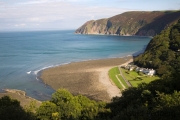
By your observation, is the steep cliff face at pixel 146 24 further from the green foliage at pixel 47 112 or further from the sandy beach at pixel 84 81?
the green foliage at pixel 47 112

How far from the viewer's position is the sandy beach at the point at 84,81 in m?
32.7

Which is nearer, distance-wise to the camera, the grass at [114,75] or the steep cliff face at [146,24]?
the grass at [114,75]

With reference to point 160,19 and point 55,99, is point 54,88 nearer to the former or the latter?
point 55,99

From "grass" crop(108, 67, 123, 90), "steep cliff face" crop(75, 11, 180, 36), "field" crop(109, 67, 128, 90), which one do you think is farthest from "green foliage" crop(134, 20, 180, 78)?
"steep cliff face" crop(75, 11, 180, 36)

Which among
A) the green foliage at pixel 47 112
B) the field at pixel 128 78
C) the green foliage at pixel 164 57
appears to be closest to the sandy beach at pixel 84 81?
the field at pixel 128 78

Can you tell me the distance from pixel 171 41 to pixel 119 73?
23193 mm

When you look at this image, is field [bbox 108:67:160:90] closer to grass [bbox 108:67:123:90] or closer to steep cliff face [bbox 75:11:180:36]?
grass [bbox 108:67:123:90]

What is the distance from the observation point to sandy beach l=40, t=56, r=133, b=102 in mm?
32725

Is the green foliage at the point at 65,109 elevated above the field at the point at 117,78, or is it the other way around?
the green foliage at the point at 65,109

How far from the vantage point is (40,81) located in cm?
4031

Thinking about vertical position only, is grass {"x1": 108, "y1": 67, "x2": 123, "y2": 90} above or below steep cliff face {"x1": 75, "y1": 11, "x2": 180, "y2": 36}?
below

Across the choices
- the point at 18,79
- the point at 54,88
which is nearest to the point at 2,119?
Result: the point at 54,88

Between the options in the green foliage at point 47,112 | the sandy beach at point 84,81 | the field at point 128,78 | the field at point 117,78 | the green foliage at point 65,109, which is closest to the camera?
the green foliage at point 65,109

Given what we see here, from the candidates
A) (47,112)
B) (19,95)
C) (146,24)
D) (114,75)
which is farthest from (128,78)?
(146,24)
